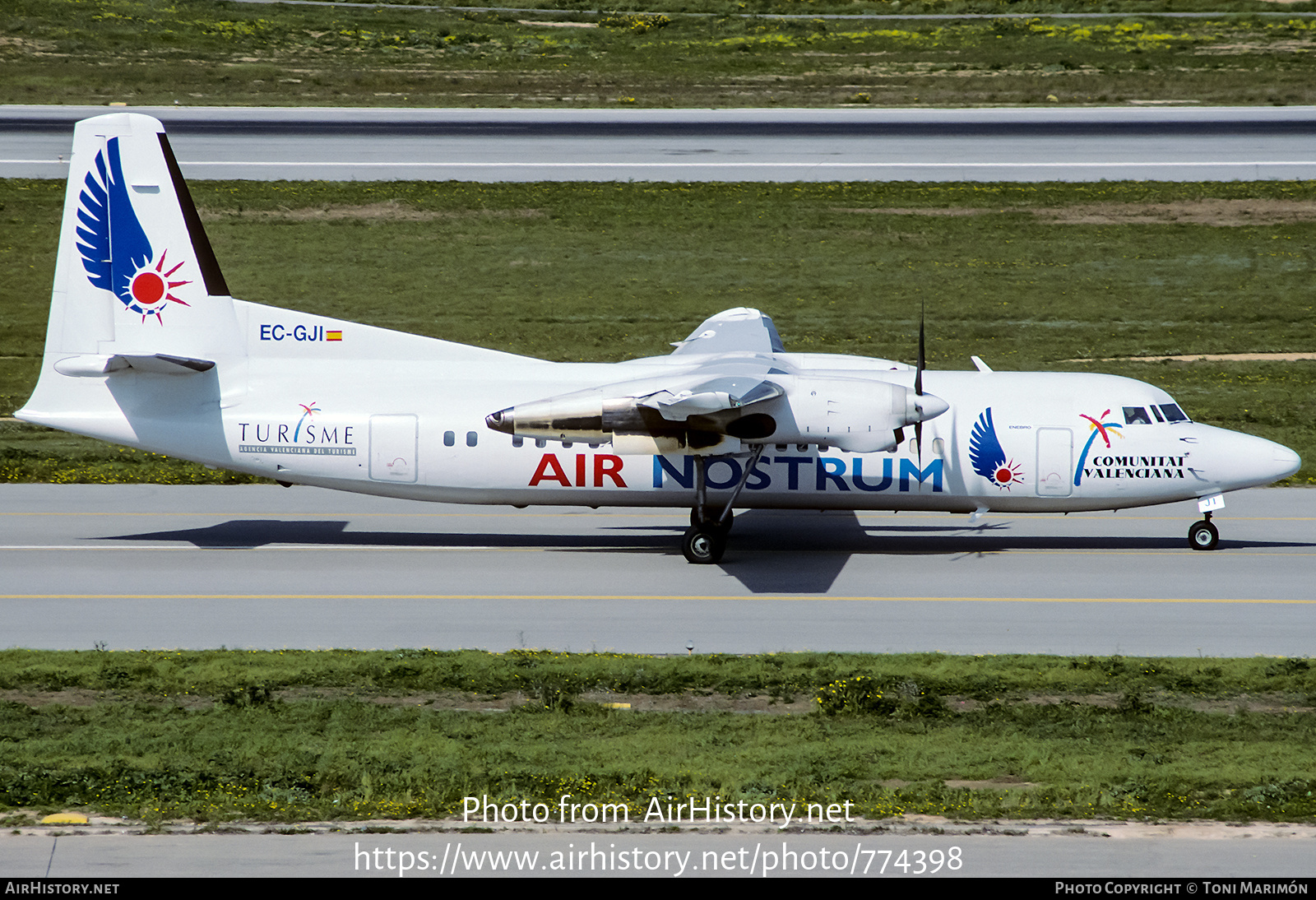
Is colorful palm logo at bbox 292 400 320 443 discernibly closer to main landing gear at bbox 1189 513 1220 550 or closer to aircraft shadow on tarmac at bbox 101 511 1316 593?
aircraft shadow on tarmac at bbox 101 511 1316 593

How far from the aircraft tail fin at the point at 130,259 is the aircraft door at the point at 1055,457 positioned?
13.5m

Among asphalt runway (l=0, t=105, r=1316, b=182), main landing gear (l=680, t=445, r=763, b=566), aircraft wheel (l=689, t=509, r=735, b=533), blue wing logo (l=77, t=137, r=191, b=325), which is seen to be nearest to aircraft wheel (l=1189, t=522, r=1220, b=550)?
main landing gear (l=680, t=445, r=763, b=566)

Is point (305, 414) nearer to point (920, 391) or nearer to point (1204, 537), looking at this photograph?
point (920, 391)

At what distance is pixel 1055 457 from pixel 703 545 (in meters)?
5.93

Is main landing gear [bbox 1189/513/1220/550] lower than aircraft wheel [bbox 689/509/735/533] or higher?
lower

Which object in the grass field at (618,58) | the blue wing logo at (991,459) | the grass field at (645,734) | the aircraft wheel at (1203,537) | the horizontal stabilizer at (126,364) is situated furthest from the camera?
the grass field at (618,58)

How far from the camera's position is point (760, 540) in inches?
905

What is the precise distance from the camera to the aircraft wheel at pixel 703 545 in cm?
2114

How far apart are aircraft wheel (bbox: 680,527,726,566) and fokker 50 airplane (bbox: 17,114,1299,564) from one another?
30 millimetres

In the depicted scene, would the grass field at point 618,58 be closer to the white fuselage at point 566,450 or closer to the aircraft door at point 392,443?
the white fuselage at point 566,450

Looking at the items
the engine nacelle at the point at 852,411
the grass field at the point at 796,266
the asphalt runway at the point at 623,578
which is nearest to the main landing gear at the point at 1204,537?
the asphalt runway at the point at 623,578

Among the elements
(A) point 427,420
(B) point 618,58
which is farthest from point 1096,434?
(B) point 618,58

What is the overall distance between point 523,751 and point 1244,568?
13.3m

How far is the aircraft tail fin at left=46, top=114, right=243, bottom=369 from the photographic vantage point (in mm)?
20891
